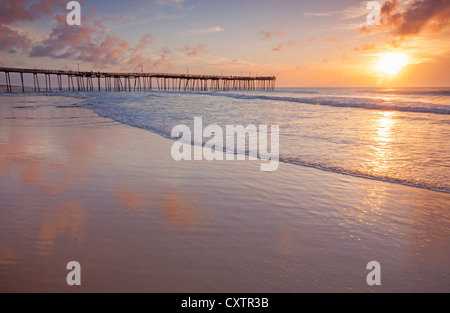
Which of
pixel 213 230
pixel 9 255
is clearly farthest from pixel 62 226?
pixel 213 230

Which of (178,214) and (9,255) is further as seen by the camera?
(178,214)

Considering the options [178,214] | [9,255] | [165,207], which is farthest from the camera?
[165,207]

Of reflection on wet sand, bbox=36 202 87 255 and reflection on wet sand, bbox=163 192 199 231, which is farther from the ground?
reflection on wet sand, bbox=36 202 87 255

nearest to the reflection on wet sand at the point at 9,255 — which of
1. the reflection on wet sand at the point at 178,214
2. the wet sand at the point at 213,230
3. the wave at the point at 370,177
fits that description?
the wet sand at the point at 213,230

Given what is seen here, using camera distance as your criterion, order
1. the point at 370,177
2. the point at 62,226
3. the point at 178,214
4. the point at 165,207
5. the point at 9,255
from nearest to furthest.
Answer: the point at 9,255 → the point at 62,226 → the point at 178,214 → the point at 165,207 → the point at 370,177

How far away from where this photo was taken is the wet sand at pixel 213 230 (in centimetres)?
208

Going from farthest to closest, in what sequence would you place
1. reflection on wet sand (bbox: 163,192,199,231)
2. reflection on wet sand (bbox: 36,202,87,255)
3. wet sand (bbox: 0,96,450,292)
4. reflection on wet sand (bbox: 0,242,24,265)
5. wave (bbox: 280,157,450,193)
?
1. wave (bbox: 280,157,450,193)
2. reflection on wet sand (bbox: 163,192,199,231)
3. reflection on wet sand (bbox: 36,202,87,255)
4. reflection on wet sand (bbox: 0,242,24,265)
5. wet sand (bbox: 0,96,450,292)

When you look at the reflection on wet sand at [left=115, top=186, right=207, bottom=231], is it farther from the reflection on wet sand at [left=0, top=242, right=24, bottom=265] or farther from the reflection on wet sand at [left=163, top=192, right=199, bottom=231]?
the reflection on wet sand at [left=0, top=242, right=24, bottom=265]

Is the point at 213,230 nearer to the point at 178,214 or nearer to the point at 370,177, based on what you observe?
the point at 178,214

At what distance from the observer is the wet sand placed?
208cm

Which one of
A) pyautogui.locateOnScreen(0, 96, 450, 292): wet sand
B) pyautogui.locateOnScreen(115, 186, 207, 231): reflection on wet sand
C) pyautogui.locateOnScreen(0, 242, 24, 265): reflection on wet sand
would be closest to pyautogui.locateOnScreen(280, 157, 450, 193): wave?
pyautogui.locateOnScreen(0, 96, 450, 292): wet sand

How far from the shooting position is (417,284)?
2.06 metres

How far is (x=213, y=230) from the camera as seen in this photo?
282 centimetres
